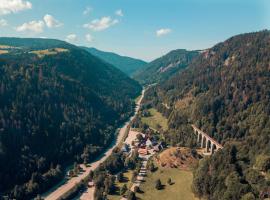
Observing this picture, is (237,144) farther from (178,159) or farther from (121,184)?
(121,184)

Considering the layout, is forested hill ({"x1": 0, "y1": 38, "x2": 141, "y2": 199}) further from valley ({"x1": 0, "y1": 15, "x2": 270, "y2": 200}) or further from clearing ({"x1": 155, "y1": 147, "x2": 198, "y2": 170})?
clearing ({"x1": 155, "y1": 147, "x2": 198, "y2": 170})

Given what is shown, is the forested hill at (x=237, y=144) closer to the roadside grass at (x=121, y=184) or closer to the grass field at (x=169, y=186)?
the grass field at (x=169, y=186)

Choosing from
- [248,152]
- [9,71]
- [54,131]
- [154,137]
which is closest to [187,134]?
[154,137]

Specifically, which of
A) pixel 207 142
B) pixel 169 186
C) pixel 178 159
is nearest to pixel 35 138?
pixel 178 159

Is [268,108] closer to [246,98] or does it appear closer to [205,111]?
[246,98]

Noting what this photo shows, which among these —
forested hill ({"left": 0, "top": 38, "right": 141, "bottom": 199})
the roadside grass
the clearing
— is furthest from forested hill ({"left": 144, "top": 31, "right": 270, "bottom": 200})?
forested hill ({"left": 0, "top": 38, "right": 141, "bottom": 199})
